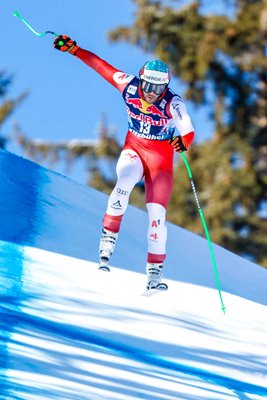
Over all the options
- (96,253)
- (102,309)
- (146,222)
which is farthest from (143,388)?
(146,222)

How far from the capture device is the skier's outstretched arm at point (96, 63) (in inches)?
189

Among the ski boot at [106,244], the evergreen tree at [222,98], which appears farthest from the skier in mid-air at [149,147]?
the evergreen tree at [222,98]

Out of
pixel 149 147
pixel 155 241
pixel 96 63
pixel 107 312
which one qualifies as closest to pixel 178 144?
pixel 149 147

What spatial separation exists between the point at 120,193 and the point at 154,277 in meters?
0.44

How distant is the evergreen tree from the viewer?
1906 centimetres

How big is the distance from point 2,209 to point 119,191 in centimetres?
112

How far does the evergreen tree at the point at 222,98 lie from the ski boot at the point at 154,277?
14048mm

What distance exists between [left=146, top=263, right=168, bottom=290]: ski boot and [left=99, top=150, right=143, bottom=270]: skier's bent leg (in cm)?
21

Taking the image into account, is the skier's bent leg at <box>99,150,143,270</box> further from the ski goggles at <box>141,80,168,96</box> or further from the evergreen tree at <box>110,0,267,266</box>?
the evergreen tree at <box>110,0,267,266</box>

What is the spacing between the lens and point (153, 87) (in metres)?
4.63

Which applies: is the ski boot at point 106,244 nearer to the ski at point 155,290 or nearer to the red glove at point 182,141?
the ski at point 155,290

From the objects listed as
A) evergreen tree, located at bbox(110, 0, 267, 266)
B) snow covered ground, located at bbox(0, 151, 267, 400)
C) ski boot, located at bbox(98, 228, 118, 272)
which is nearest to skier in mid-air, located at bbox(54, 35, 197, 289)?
ski boot, located at bbox(98, 228, 118, 272)

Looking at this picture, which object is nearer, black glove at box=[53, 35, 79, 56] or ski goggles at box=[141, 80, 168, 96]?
ski goggles at box=[141, 80, 168, 96]

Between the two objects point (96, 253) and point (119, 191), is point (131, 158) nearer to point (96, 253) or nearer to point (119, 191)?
point (119, 191)
